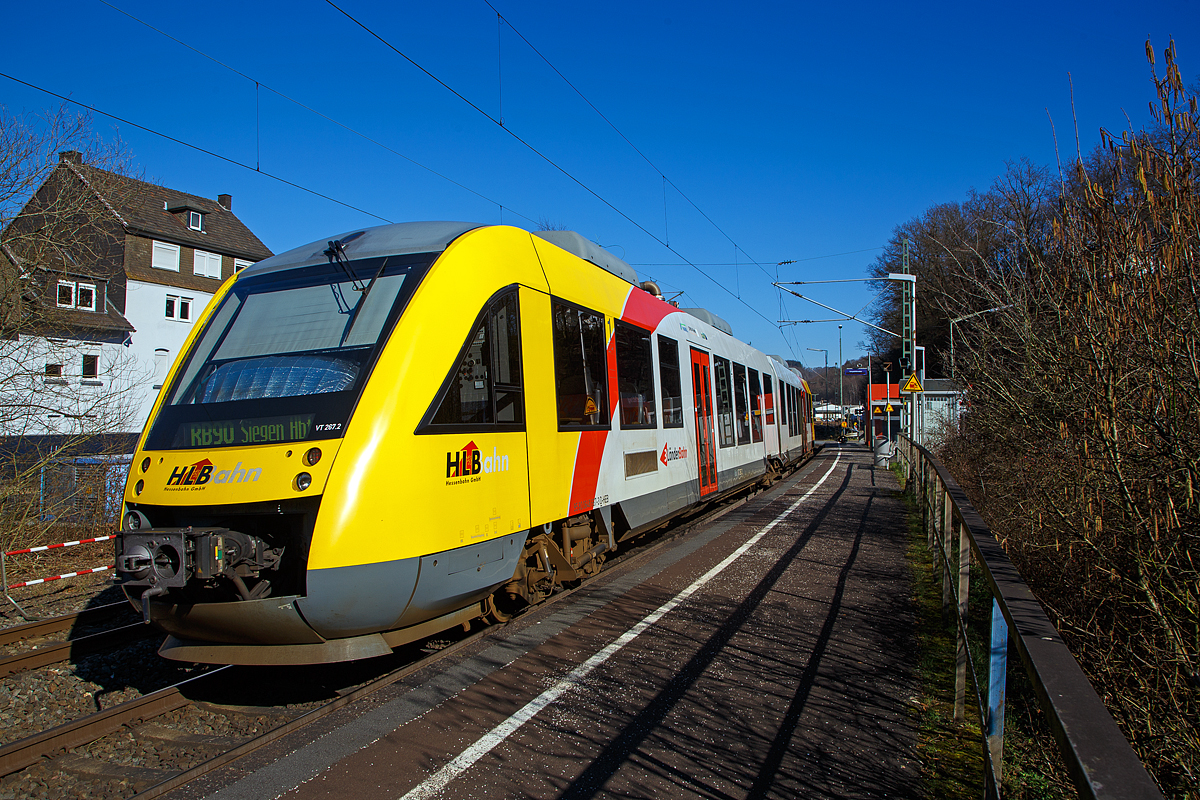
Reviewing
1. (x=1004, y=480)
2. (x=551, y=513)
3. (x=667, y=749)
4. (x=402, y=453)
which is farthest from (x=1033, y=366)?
(x=402, y=453)

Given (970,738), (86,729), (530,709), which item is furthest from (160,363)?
(970,738)

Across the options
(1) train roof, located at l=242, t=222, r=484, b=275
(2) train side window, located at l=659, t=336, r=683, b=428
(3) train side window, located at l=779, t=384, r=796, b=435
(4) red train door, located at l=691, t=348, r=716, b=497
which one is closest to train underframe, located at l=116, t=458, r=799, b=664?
(1) train roof, located at l=242, t=222, r=484, b=275

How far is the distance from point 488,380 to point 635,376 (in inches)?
123

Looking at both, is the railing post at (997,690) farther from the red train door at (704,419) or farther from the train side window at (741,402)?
the train side window at (741,402)

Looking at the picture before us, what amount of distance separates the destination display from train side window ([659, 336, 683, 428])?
17.0 ft

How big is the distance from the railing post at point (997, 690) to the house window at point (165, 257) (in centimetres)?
3746

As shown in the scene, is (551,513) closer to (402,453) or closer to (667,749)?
(402,453)

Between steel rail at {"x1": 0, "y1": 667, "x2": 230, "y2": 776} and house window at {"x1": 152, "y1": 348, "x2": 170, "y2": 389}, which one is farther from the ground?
house window at {"x1": 152, "y1": 348, "x2": 170, "y2": 389}

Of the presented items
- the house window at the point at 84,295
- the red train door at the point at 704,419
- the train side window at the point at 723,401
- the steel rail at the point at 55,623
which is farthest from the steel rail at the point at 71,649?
the house window at the point at 84,295

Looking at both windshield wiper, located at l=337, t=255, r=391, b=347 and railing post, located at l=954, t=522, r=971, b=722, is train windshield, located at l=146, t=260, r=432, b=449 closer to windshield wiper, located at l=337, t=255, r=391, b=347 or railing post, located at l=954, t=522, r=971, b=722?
windshield wiper, located at l=337, t=255, r=391, b=347

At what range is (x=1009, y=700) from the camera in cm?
429

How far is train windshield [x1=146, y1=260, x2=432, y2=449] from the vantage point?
4.55 meters

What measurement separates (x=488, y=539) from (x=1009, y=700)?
3.32 metres

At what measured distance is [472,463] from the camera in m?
4.98
